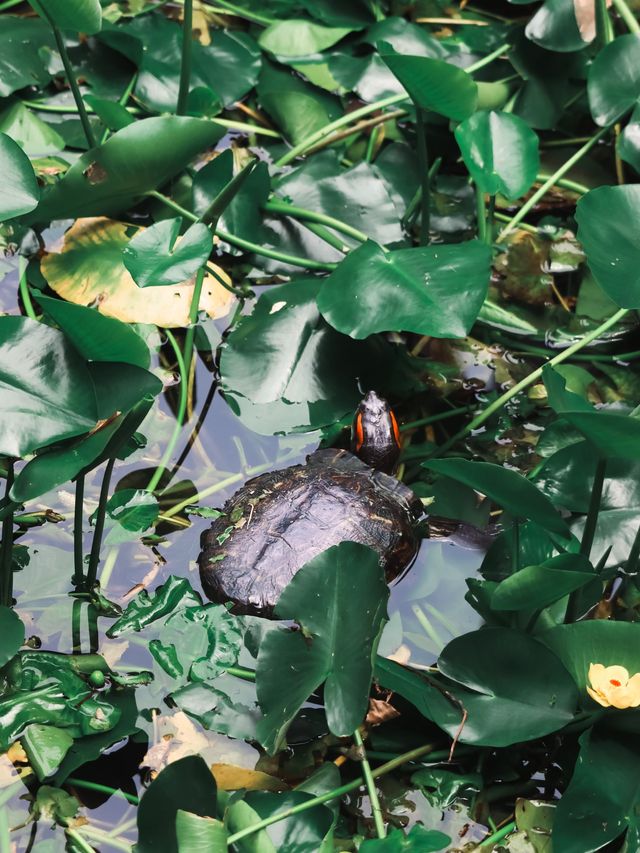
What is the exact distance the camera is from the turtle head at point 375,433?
183 centimetres

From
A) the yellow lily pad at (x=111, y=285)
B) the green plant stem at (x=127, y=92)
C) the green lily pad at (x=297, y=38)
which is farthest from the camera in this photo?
the green lily pad at (x=297, y=38)

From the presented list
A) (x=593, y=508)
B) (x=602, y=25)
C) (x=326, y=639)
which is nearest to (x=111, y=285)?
(x=326, y=639)

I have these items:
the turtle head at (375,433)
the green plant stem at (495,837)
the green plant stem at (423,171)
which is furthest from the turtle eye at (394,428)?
the green plant stem at (495,837)

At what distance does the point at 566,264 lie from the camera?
2.28 metres

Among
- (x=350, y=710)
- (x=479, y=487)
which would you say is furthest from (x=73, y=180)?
(x=350, y=710)

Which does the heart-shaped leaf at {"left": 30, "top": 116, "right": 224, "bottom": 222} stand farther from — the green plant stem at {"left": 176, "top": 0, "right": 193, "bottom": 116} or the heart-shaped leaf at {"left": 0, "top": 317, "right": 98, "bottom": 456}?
the heart-shaped leaf at {"left": 0, "top": 317, "right": 98, "bottom": 456}

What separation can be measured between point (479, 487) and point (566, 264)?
3.77 ft

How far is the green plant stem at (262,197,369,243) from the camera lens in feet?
6.77

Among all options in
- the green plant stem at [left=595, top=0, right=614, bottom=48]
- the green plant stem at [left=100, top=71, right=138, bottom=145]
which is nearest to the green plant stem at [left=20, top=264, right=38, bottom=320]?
the green plant stem at [left=100, top=71, right=138, bottom=145]

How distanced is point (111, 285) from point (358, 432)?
0.60 m

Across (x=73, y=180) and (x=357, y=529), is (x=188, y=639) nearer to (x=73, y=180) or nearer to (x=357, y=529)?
(x=357, y=529)

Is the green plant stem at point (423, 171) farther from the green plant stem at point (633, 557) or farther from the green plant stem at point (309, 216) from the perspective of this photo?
the green plant stem at point (633, 557)

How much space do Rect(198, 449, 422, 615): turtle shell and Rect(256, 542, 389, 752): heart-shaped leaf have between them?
27cm

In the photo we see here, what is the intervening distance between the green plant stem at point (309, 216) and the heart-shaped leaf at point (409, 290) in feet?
1.17
